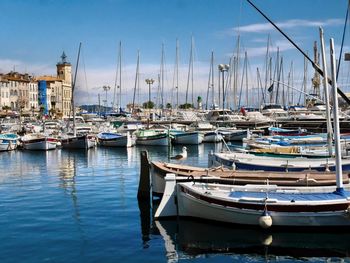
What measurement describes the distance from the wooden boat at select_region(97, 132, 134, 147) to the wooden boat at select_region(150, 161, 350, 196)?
142 feet

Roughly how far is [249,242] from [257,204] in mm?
1452

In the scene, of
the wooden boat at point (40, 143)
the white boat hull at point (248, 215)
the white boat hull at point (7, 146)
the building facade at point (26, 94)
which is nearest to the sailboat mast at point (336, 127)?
the white boat hull at point (248, 215)

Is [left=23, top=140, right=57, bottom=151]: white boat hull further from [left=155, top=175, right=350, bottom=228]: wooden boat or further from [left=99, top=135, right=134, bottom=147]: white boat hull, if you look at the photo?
[left=155, top=175, right=350, bottom=228]: wooden boat

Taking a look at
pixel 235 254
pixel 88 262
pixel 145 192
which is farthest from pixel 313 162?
pixel 88 262

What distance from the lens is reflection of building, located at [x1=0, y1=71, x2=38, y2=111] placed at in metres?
162

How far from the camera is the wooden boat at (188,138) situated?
6950cm

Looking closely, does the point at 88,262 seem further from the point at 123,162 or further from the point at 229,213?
the point at 123,162

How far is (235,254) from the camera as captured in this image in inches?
631

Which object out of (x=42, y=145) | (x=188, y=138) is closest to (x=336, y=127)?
(x=42, y=145)

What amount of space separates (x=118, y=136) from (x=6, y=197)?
41.8 m

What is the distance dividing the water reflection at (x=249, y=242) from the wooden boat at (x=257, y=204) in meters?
0.40

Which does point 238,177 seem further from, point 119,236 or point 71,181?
point 71,181

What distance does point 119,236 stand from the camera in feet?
59.7

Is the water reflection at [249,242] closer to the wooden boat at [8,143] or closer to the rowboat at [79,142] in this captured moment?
the rowboat at [79,142]
